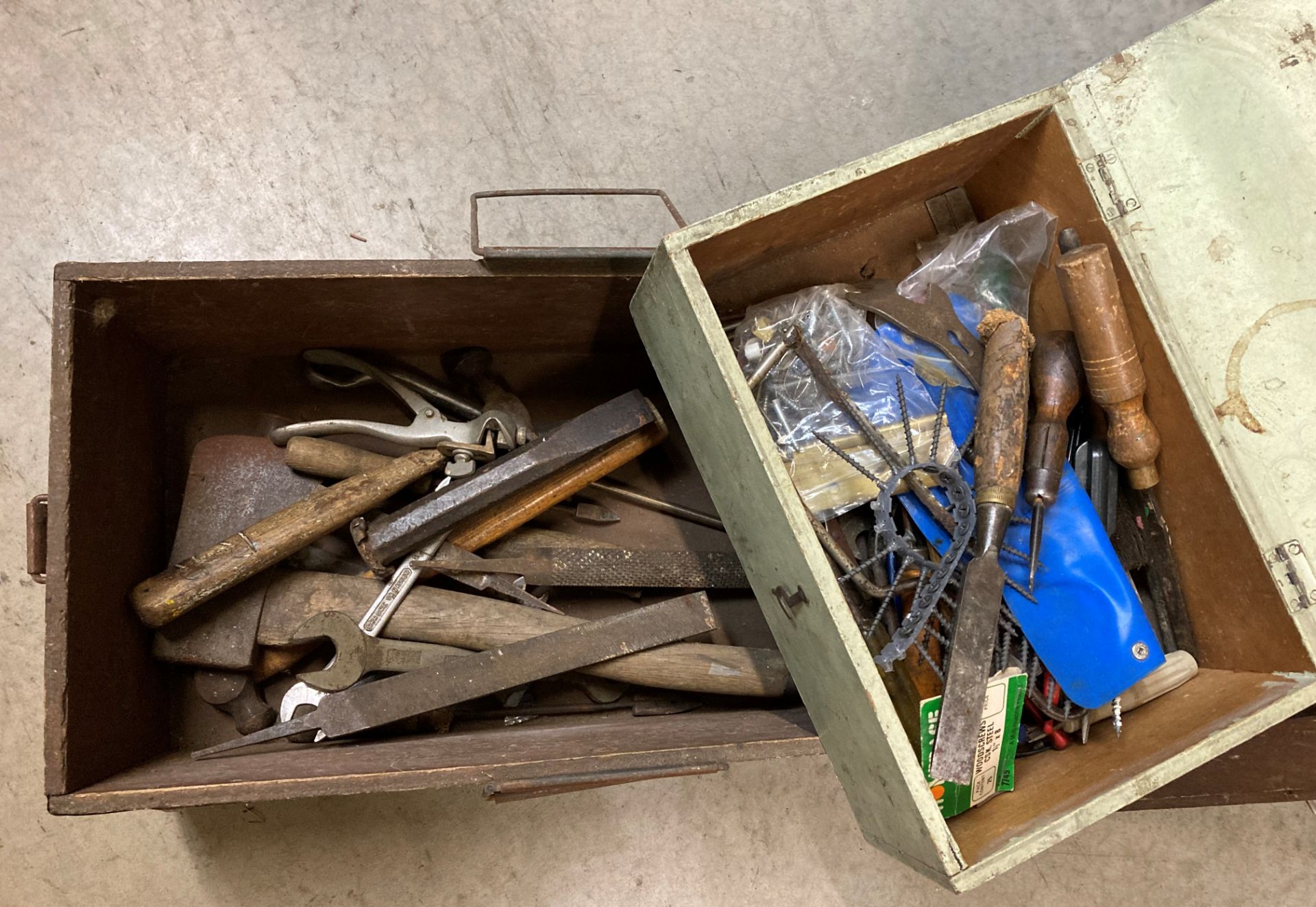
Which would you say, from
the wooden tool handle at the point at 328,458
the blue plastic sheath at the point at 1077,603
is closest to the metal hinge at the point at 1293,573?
the blue plastic sheath at the point at 1077,603

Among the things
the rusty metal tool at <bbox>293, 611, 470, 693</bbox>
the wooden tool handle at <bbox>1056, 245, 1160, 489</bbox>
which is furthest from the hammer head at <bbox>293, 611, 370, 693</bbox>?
the wooden tool handle at <bbox>1056, 245, 1160, 489</bbox>

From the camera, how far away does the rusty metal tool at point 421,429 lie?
1342 mm

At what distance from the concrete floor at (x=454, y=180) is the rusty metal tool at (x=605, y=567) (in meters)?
0.56

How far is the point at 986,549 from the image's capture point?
1.09 meters

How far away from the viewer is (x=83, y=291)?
1.14 meters

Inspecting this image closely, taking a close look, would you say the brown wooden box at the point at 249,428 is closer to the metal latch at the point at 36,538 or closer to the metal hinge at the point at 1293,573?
the metal latch at the point at 36,538

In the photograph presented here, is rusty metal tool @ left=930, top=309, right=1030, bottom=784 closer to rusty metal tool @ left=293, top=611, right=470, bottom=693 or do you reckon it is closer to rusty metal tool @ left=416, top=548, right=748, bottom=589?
rusty metal tool @ left=416, top=548, right=748, bottom=589

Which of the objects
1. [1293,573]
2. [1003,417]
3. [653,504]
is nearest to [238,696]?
[653,504]

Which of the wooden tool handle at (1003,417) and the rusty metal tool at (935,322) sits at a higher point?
the rusty metal tool at (935,322)

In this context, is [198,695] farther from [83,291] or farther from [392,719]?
[83,291]

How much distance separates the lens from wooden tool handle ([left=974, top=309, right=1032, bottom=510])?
1091 mm

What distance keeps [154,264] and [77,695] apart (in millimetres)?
589

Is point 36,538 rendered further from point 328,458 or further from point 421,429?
point 421,429

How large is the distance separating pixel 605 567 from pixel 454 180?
93 centimetres
